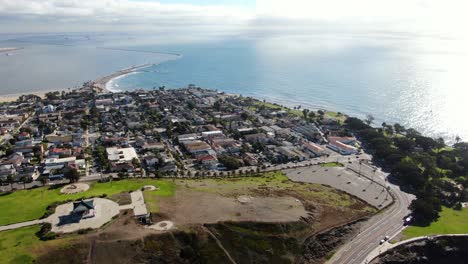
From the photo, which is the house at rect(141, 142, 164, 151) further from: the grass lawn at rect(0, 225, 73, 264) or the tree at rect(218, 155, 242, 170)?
the grass lawn at rect(0, 225, 73, 264)

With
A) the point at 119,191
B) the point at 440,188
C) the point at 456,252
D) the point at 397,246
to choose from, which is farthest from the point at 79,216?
the point at 440,188

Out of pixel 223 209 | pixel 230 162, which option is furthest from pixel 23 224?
pixel 230 162

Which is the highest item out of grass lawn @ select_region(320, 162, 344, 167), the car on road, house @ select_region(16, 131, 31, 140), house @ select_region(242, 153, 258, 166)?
house @ select_region(16, 131, 31, 140)

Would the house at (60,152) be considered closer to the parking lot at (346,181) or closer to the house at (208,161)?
the house at (208,161)

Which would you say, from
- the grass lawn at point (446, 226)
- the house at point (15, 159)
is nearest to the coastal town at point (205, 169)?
the house at point (15, 159)

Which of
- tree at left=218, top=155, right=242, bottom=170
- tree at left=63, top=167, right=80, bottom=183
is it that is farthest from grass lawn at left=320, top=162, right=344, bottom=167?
tree at left=63, top=167, right=80, bottom=183

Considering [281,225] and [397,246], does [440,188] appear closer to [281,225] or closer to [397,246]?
[397,246]
